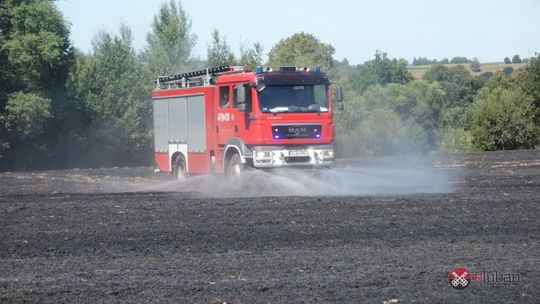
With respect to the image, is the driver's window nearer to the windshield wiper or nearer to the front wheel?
the front wheel

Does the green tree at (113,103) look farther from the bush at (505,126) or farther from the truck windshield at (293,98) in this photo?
the truck windshield at (293,98)

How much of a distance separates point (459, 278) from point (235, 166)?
14408 mm

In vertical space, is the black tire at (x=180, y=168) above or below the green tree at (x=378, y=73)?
below

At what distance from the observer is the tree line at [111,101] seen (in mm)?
51438

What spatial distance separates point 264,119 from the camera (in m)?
22.8

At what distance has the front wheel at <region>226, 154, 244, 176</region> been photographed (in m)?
23.4

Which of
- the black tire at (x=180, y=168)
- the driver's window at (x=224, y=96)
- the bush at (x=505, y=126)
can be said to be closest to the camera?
the driver's window at (x=224, y=96)

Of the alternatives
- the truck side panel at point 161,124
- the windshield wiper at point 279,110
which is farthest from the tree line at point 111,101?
the windshield wiper at point 279,110

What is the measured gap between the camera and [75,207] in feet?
60.6

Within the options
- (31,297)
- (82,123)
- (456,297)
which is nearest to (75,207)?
(31,297)

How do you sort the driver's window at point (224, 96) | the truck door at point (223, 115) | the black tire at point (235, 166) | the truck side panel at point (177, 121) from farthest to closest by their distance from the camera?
1. the truck side panel at point (177, 121)
2. the driver's window at point (224, 96)
3. the truck door at point (223, 115)
4. the black tire at point (235, 166)

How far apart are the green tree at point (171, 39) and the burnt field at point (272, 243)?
4760cm

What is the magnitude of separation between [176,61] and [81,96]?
13.8m

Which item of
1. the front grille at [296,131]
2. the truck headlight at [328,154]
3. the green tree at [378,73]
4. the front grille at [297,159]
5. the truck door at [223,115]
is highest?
the green tree at [378,73]
